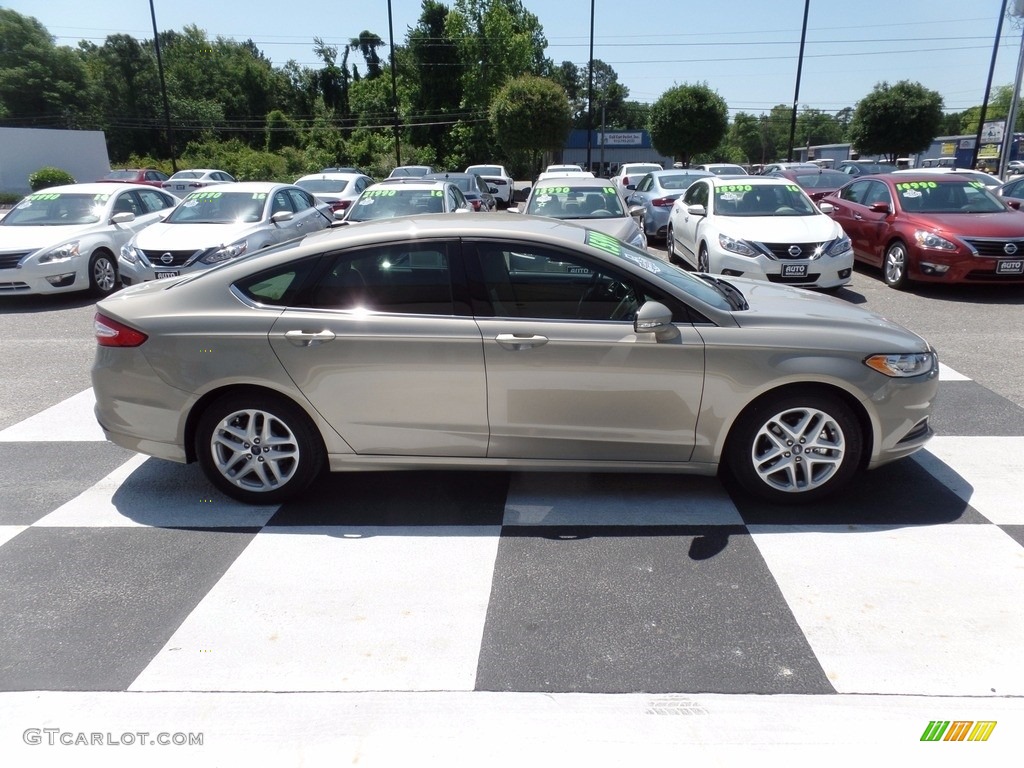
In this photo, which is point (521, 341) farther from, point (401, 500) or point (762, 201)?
point (762, 201)

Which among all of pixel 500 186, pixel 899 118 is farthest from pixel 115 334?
pixel 899 118

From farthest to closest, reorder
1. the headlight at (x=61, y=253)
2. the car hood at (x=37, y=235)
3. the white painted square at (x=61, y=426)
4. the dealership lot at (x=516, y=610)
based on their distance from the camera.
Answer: the car hood at (x=37, y=235), the headlight at (x=61, y=253), the white painted square at (x=61, y=426), the dealership lot at (x=516, y=610)

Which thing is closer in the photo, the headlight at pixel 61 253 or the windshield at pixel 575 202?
the headlight at pixel 61 253

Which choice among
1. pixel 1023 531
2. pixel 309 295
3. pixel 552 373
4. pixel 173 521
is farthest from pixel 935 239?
pixel 173 521

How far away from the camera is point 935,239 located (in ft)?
32.4

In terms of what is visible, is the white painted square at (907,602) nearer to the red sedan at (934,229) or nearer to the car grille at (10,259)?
the red sedan at (934,229)

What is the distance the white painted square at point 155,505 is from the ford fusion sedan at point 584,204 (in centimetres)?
A: 695

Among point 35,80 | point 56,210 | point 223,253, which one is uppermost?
point 35,80

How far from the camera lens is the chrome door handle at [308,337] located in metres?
4.00

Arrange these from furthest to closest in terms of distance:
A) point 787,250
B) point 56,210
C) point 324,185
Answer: point 324,185 < point 56,210 < point 787,250

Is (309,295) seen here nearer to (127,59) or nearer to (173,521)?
(173,521)

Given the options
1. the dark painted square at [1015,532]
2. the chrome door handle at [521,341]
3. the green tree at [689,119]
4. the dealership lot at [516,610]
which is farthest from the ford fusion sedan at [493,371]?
the green tree at [689,119]

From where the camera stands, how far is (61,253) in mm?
10352

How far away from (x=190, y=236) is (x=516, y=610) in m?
8.76
